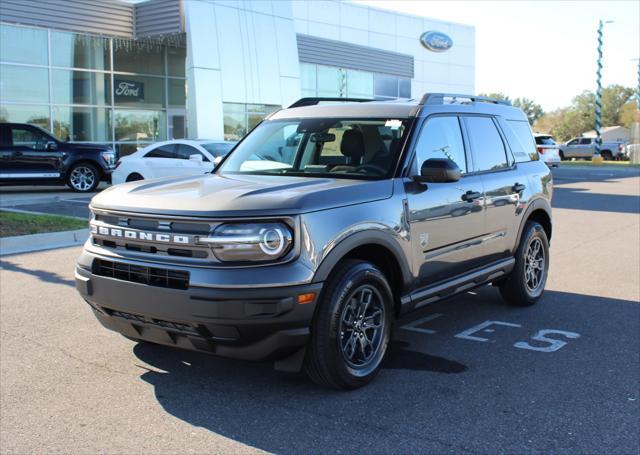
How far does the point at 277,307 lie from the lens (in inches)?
158

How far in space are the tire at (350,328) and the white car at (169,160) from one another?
11513 mm

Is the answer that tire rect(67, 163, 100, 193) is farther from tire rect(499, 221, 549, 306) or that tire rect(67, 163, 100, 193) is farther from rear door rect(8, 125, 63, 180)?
tire rect(499, 221, 549, 306)

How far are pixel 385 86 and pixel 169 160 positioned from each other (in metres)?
24.9

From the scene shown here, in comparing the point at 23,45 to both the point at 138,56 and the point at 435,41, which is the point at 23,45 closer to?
the point at 138,56

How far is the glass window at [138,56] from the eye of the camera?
88.0 ft

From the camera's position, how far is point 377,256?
16.1 feet

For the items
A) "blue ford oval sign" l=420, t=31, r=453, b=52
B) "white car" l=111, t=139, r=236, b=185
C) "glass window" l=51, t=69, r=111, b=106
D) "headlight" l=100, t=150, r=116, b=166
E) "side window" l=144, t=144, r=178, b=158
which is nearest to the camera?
"white car" l=111, t=139, r=236, b=185

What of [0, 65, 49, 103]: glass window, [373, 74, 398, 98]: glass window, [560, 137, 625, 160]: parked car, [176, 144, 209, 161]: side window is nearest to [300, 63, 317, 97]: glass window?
[373, 74, 398, 98]: glass window

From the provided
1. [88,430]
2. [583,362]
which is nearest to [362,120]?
[583,362]

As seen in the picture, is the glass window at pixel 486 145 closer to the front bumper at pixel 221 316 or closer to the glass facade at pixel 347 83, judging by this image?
the front bumper at pixel 221 316

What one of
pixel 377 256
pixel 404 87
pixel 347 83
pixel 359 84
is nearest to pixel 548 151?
pixel 404 87

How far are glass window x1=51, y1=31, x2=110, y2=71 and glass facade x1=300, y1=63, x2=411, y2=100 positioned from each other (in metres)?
10.2

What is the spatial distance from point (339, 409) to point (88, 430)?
4.77 ft

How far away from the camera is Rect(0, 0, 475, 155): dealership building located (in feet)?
78.6
